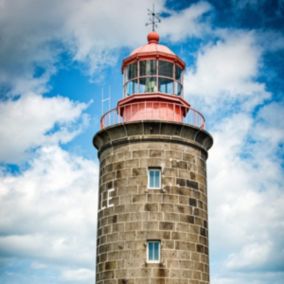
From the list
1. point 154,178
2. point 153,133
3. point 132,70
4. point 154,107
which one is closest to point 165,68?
point 132,70

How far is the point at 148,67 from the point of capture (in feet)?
68.5

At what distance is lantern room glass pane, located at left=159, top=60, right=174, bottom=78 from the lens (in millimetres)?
20891

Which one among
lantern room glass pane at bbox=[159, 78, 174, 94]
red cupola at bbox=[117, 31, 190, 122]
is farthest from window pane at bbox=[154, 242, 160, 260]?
lantern room glass pane at bbox=[159, 78, 174, 94]

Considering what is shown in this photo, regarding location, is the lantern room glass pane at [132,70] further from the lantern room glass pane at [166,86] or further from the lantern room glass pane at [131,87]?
the lantern room glass pane at [166,86]

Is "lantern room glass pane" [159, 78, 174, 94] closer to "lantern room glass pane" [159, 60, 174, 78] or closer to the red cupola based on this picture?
the red cupola

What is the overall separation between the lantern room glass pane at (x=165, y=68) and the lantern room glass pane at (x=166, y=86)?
0.25 m

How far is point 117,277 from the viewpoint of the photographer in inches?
711

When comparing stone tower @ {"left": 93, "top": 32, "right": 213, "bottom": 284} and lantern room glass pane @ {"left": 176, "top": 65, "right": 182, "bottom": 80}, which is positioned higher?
lantern room glass pane @ {"left": 176, "top": 65, "right": 182, "bottom": 80}

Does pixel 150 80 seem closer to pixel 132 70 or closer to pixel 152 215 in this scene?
pixel 132 70

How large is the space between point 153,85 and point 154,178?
11.8ft

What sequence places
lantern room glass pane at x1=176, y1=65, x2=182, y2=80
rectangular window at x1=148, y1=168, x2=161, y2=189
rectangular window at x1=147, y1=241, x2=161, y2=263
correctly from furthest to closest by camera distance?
lantern room glass pane at x1=176, y1=65, x2=182, y2=80 < rectangular window at x1=148, y1=168, x2=161, y2=189 < rectangular window at x1=147, y1=241, x2=161, y2=263

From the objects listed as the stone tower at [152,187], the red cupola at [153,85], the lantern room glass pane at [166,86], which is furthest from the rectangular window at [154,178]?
the lantern room glass pane at [166,86]

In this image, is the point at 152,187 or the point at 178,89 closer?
the point at 152,187

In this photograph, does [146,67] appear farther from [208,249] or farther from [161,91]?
[208,249]
